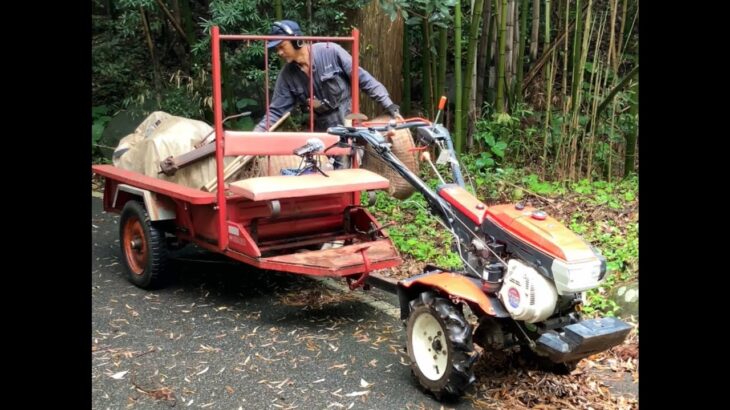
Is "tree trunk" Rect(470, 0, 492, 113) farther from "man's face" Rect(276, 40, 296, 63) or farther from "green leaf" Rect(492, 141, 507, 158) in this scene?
"man's face" Rect(276, 40, 296, 63)

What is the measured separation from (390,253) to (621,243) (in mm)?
2032

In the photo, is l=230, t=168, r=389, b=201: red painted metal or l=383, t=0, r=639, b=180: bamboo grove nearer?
l=230, t=168, r=389, b=201: red painted metal

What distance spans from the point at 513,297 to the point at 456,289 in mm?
286

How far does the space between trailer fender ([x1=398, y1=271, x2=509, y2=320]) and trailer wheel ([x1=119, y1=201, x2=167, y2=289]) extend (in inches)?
88.3

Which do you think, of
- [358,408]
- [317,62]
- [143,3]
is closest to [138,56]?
[143,3]

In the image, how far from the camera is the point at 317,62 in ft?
18.3

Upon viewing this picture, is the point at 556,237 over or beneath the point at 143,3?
beneath

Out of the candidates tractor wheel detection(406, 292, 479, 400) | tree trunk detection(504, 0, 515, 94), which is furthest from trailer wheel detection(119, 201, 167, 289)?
tree trunk detection(504, 0, 515, 94)

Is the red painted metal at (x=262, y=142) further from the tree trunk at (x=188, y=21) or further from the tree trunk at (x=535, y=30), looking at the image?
the tree trunk at (x=535, y=30)

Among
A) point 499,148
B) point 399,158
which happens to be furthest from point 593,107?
point 399,158

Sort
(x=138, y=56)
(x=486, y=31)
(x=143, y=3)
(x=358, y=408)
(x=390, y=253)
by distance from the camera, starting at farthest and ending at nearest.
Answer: (x=138, y=56)
(x=486, y=31)
(x=143, y=3)
(x=390, y=253)
(x=358, y=408)

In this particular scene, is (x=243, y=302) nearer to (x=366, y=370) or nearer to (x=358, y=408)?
(x=366, y=370)

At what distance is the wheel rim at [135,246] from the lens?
217 inches

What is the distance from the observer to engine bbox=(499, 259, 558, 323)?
3.22m
